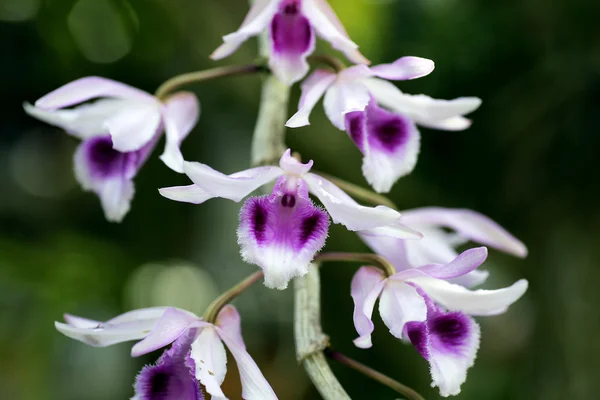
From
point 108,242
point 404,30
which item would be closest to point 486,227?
point 404,30

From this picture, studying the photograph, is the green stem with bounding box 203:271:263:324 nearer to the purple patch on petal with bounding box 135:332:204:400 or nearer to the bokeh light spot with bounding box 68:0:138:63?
the purple patch on petal with bounding box 135:332:204:400

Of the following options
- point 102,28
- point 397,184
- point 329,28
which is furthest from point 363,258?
point 102,28

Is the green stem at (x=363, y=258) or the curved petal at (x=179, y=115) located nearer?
the green stem at (x=363, y=258)

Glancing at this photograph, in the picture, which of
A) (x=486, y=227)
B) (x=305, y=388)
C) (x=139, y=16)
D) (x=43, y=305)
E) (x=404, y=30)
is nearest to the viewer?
(x=486, y=227)

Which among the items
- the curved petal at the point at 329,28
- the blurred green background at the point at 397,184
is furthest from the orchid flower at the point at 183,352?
the blurred green background at the point at 397,184

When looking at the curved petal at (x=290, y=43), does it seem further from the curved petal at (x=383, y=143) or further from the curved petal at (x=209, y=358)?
the curved petal at (x=209, y=358)

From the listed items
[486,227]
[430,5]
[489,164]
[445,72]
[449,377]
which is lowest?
[449,377]

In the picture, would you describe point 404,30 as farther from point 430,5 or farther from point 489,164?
point 489,164
